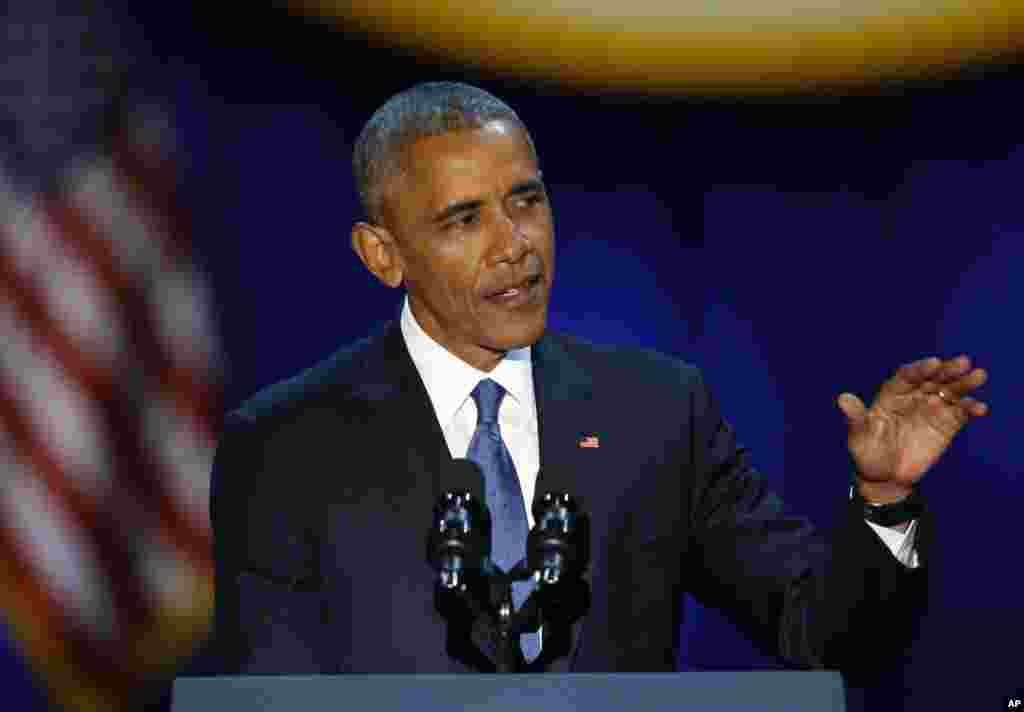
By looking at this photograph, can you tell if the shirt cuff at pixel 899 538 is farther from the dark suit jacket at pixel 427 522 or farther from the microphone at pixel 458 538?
the microphone at pixel 458 538

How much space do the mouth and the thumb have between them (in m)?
0.45

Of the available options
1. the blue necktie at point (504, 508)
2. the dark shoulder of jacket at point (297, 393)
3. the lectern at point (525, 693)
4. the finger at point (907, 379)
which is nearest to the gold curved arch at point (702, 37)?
the dark shoulder of jacket at point (297, 393)

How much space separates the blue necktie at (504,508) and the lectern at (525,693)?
580mm

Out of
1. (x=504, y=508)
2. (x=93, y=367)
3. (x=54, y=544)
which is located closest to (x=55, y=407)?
(x=93, y=367)

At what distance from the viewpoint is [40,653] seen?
9.14 feet

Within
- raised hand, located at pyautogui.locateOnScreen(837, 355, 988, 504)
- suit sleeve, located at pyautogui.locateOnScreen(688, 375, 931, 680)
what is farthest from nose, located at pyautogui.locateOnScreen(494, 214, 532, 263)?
raised hand, located at pyautogui.locateOnScreen(837, 355, 988, 504)

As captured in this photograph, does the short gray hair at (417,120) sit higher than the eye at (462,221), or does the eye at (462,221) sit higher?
the short gray hair at (417,120)

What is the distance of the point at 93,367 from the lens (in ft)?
9.46

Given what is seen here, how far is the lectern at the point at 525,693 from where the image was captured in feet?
3.90

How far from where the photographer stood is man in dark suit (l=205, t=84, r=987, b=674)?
6.08ft

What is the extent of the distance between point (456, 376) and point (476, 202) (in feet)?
0.77

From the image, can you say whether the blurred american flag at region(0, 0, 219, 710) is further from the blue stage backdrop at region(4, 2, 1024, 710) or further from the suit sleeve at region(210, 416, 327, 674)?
the suit sleeve at region(210, 416, 327, 674)

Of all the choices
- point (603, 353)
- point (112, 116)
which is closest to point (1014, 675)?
point (603, 353)

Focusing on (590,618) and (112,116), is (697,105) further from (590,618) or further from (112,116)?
(590,618)
